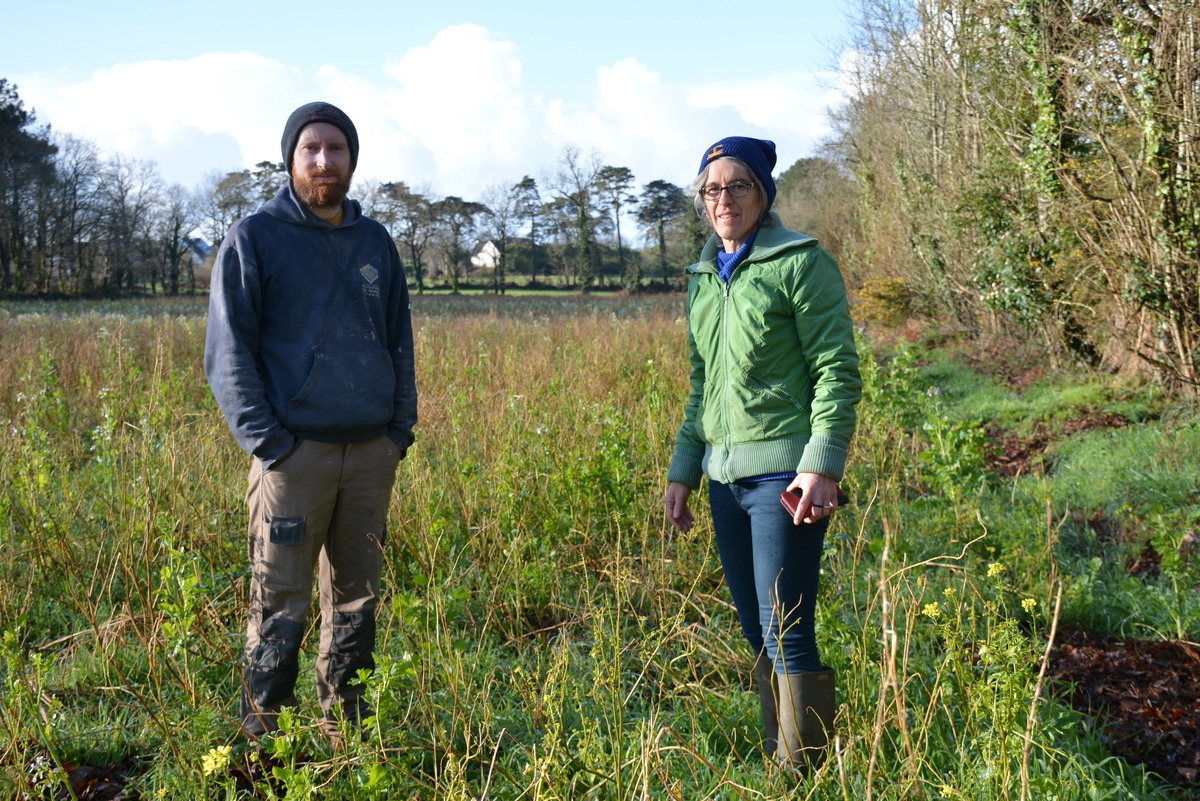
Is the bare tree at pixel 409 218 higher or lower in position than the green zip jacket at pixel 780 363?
higher

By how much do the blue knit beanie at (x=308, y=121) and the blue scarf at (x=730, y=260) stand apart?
3.96ft

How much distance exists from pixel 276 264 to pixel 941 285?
13678 millimetres

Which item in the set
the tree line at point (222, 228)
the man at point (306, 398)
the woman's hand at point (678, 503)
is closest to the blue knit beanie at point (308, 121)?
the man at point (306, 398)

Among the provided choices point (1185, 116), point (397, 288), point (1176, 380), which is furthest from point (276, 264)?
point (1176, 380)

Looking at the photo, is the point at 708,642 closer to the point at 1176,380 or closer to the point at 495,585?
the point at 495,585

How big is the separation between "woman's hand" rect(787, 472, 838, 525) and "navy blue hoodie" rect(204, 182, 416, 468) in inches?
51.1

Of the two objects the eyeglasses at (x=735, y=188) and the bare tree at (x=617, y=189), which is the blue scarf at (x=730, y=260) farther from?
the bare tree at (x=617, y=189)

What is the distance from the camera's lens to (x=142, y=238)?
48750mm

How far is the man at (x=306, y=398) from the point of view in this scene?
258 cm

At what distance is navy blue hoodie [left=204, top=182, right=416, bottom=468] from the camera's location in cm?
256

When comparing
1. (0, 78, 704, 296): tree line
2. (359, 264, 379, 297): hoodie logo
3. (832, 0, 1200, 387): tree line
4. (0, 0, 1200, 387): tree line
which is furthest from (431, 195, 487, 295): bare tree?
(359, 264, 379, 297): hoodie logo

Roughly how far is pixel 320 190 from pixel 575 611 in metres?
2.11

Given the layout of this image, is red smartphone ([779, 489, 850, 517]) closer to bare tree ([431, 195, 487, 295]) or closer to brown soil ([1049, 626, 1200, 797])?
brown soil ([1049, 626, 1200, 797])

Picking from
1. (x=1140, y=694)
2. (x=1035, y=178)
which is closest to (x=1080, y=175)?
(x=1035, y=178)
